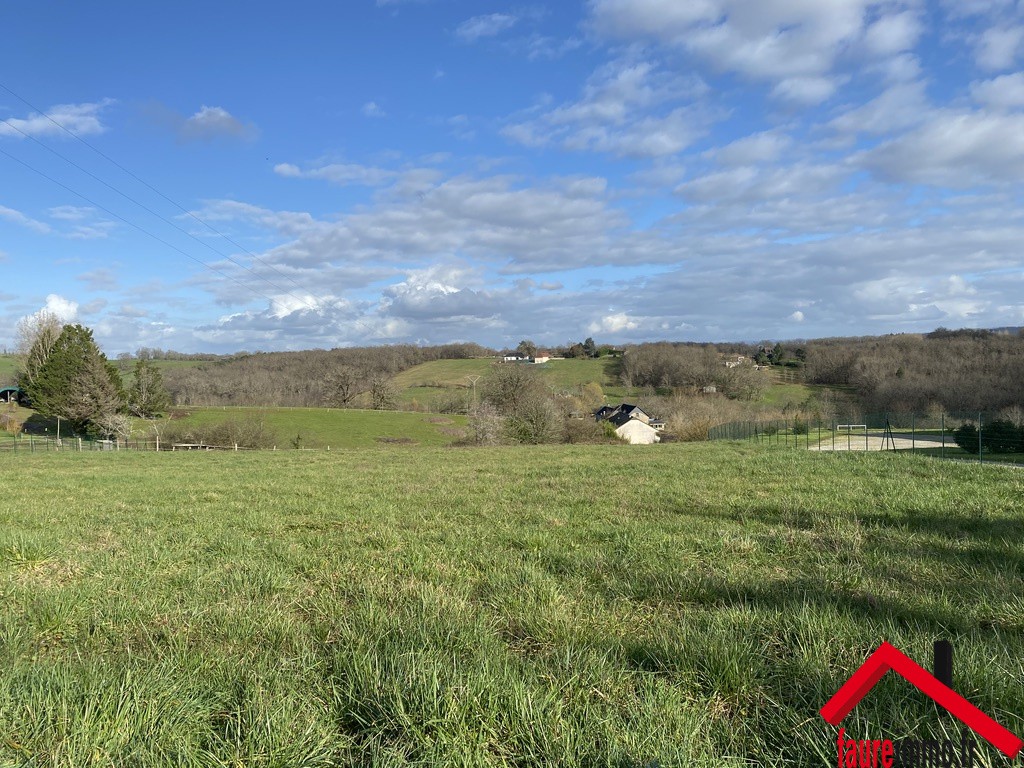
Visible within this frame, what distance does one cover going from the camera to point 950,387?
78.9 m

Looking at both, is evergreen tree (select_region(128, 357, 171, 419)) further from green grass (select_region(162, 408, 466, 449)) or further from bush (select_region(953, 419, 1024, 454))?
bush (select_region(953, 419, 1024, 454))

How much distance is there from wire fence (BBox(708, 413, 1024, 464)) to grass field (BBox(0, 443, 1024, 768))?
17000 millimetres

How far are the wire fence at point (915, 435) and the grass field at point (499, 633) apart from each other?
55.8 feet

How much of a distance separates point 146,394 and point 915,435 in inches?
3147

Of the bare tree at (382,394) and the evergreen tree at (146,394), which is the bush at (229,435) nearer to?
the evergreen tree at (146,394)

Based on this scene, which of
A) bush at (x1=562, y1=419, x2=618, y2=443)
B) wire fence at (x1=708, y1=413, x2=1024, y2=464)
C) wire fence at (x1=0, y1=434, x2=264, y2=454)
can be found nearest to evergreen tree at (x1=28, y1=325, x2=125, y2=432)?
wire fence at (x1=0, y1=434, x2=264, y2=454)

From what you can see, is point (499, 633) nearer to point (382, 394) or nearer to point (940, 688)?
point (940, 688)

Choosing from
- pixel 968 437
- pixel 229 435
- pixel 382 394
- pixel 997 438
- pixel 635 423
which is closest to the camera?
pixel 997 438

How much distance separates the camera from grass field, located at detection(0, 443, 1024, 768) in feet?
8.07

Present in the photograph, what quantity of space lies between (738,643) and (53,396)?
83.2 meters

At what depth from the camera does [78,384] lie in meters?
63.8

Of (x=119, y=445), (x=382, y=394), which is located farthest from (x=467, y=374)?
(x=119, y=445)

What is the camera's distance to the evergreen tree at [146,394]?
2773 inches

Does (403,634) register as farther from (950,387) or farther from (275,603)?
(950,387)
